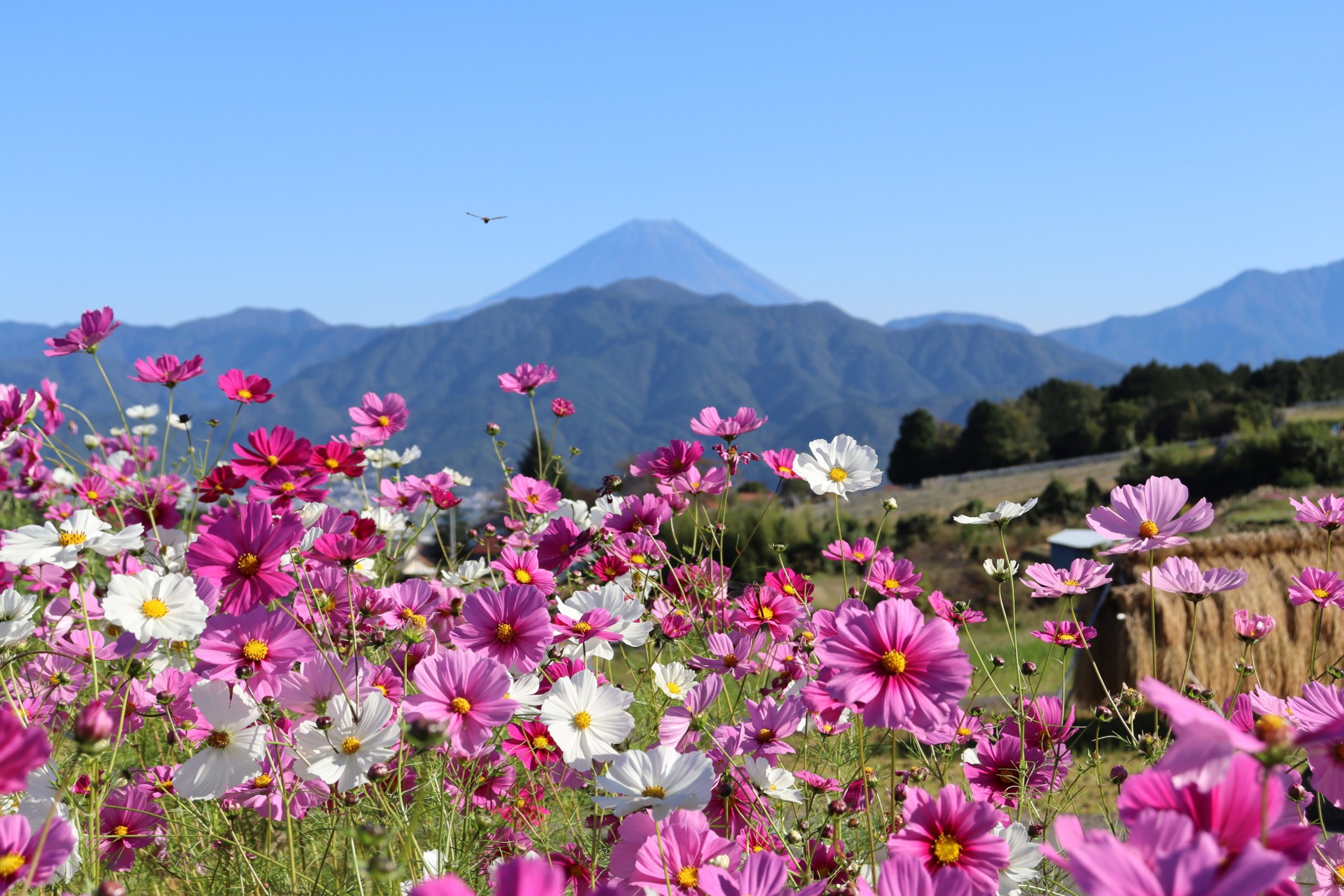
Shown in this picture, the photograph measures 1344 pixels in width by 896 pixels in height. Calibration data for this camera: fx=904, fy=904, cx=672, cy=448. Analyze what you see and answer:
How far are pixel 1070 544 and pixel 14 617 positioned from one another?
24.3ft

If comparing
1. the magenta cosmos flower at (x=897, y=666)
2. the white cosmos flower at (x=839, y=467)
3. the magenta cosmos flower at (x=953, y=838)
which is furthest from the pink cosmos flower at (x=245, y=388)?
the magenta cosmos flower at (x=953, y=838)

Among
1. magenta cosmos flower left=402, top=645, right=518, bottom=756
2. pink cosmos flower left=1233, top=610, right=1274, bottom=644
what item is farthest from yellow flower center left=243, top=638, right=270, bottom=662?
pink cosmos flower left=1233, top=610, right=1274, bottom=644

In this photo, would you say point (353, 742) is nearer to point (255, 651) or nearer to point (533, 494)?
point (255, 651)

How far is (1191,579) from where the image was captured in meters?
1.30

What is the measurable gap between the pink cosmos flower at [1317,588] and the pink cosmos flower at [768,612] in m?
0.80

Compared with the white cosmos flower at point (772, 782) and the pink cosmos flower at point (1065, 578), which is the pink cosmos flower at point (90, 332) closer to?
the white cosmos flower at point (772, 782)

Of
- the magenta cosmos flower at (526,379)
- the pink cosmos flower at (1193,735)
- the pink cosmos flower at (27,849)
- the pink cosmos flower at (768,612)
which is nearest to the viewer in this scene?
the pink cosmos flower at (1193,735)

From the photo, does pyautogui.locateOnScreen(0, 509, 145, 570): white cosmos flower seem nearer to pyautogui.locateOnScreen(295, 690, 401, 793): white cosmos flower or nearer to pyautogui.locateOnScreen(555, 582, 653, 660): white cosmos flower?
pyautogui.locateOnScreen(295, 690, 401, 793): white cosmos flower

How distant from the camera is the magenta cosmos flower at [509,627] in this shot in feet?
4.01

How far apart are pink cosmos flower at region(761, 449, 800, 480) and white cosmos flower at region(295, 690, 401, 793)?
0.99 metres

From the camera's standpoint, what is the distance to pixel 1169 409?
37750mm

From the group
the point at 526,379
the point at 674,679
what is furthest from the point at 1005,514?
the point at 526,379

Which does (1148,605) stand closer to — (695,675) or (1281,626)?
(1281,626)

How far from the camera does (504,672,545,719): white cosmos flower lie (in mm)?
1239
